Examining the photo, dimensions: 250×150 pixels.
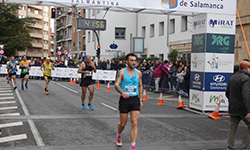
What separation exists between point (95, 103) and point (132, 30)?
102ft

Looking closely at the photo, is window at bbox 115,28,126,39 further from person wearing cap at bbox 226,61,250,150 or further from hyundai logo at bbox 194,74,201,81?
person wearing cap at bbox 226,61,250,150

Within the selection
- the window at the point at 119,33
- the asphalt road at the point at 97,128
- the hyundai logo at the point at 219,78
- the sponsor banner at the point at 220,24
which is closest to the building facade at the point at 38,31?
the window at the point at 119,33

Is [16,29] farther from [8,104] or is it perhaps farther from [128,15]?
[8,104]

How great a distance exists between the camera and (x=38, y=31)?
95.9 meters

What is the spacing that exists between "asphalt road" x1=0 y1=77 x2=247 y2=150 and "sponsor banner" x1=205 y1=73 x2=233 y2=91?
1136mm

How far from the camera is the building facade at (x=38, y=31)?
90750mm

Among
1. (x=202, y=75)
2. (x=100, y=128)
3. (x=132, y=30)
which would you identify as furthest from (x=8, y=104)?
(x=132, y=30)

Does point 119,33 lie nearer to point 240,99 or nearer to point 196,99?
point 196,99

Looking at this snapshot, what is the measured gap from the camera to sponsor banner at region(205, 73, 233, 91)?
38.0ft

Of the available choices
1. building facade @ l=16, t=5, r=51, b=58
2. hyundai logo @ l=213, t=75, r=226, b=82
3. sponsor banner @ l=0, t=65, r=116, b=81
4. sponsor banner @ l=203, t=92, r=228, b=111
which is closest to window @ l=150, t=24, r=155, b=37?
sponsor banner @ l=0, t=65, r=116, b=81

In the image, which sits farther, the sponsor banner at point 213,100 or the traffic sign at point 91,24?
the traffic sign at point 91,24

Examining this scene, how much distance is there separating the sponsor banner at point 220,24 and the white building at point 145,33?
1613 centimetres

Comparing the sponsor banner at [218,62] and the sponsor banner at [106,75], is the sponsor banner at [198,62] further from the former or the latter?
the sponsor banner at [106,75]

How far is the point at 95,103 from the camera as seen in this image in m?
13.7
